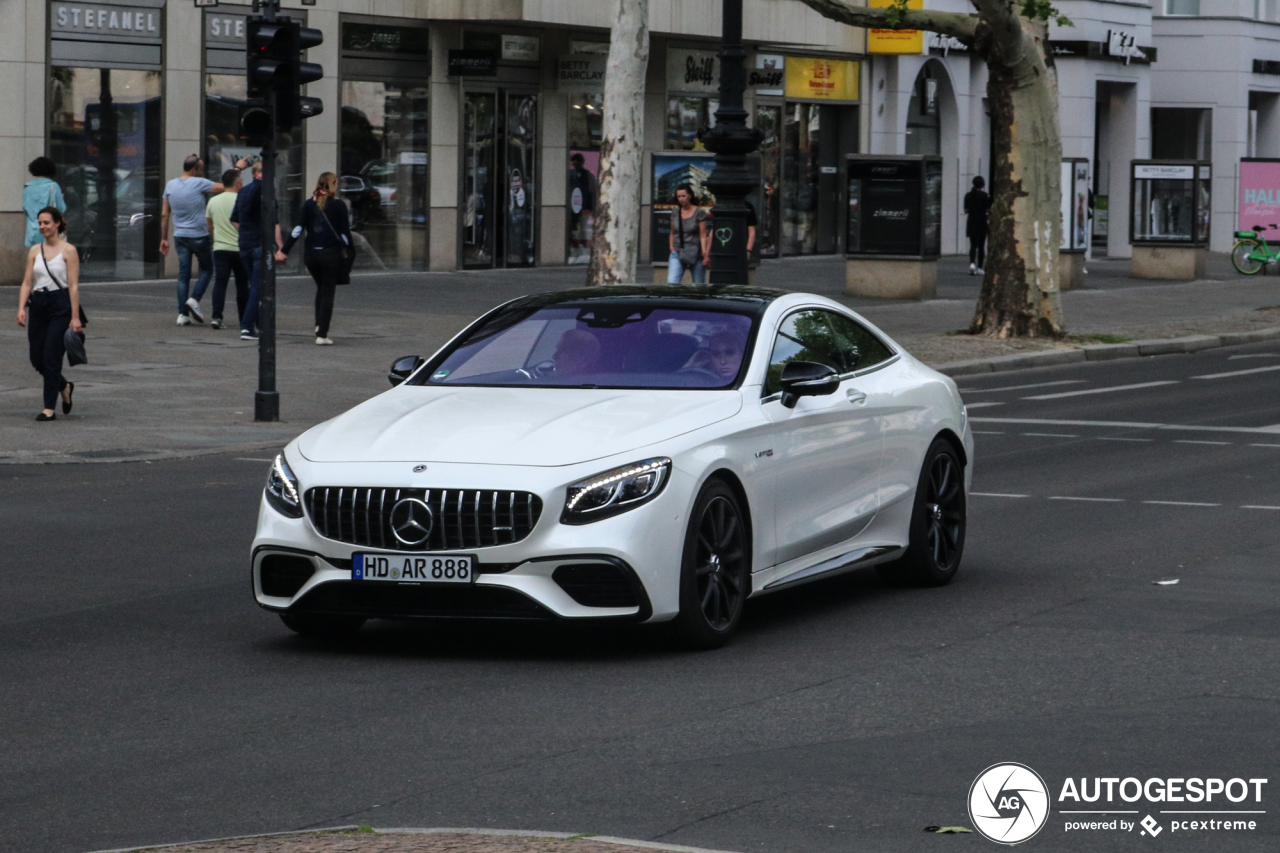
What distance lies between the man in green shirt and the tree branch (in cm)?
696

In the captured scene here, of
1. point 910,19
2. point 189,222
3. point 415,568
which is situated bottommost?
point 415,568

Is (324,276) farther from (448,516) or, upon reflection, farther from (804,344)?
(448,516)

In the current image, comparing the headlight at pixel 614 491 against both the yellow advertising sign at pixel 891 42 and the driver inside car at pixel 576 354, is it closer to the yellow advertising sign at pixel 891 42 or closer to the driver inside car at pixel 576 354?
the driver inside car at pixel 576 354

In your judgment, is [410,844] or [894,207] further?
[894,207]

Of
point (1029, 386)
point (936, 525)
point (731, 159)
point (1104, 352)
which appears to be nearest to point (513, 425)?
point (936, 525)

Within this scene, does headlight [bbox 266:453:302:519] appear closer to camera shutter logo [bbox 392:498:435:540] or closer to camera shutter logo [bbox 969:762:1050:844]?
camera shutter logo [bbox 392:498:435:540]

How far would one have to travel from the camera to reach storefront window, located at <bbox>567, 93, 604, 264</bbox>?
3953 centimetres

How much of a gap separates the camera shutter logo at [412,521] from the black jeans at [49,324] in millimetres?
9019

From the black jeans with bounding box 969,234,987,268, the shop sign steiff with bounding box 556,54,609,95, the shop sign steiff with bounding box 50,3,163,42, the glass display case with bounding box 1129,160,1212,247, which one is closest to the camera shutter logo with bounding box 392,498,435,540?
the shop sign steiff with bounding box 50,3,163,42

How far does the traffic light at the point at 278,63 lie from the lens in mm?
16734

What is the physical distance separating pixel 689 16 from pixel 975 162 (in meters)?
12.6

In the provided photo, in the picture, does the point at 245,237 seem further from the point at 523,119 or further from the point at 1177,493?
the point at 523,119

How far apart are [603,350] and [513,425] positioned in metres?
0.94

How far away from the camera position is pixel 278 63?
55.1 ft
